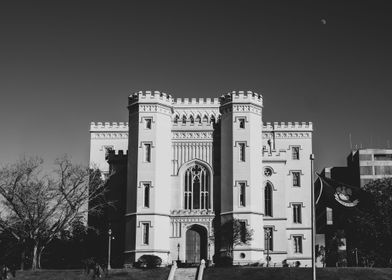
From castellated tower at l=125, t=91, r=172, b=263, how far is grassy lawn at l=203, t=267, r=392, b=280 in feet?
38.9

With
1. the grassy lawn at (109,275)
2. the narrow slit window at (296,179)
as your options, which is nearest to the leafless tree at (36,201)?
the grassy lawn at (109,275)

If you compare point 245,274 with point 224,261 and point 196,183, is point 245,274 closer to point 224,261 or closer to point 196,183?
point 224,261

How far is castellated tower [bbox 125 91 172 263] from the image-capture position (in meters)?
58.7

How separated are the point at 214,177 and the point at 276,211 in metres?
7.69

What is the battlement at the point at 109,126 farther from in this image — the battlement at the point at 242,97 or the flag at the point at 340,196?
the flag at the point at 340,196

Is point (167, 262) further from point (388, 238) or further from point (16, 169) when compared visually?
point (388, 238)

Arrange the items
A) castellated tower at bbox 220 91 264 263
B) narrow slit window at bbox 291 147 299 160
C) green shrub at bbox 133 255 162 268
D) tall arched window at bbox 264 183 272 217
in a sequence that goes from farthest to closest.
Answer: narrow slit window at bbox 291 147 299 160 → tall arched window at bbox 264 183 272 217 → castellated tower at bbox 220 91 264 263 → green shrub at bbox 133 255 162 268

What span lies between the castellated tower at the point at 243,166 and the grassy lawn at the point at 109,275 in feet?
38.2

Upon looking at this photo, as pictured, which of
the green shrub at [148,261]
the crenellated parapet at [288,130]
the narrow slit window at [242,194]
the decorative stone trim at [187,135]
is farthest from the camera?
the crenellated parapet at [288,130]

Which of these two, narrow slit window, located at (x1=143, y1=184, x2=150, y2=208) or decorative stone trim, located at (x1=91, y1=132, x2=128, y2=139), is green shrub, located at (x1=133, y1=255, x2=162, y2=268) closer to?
narrow slit window, located at (x1=143, y1=184, x2=150, y2=208)

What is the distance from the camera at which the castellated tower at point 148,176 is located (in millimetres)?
58656

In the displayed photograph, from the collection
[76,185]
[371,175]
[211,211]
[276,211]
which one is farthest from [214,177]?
[371,175]

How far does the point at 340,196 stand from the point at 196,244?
20488mm

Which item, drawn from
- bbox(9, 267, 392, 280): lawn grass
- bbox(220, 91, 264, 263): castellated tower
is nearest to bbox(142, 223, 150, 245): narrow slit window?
bbox(220, 91, 264, 263): castellated tower
